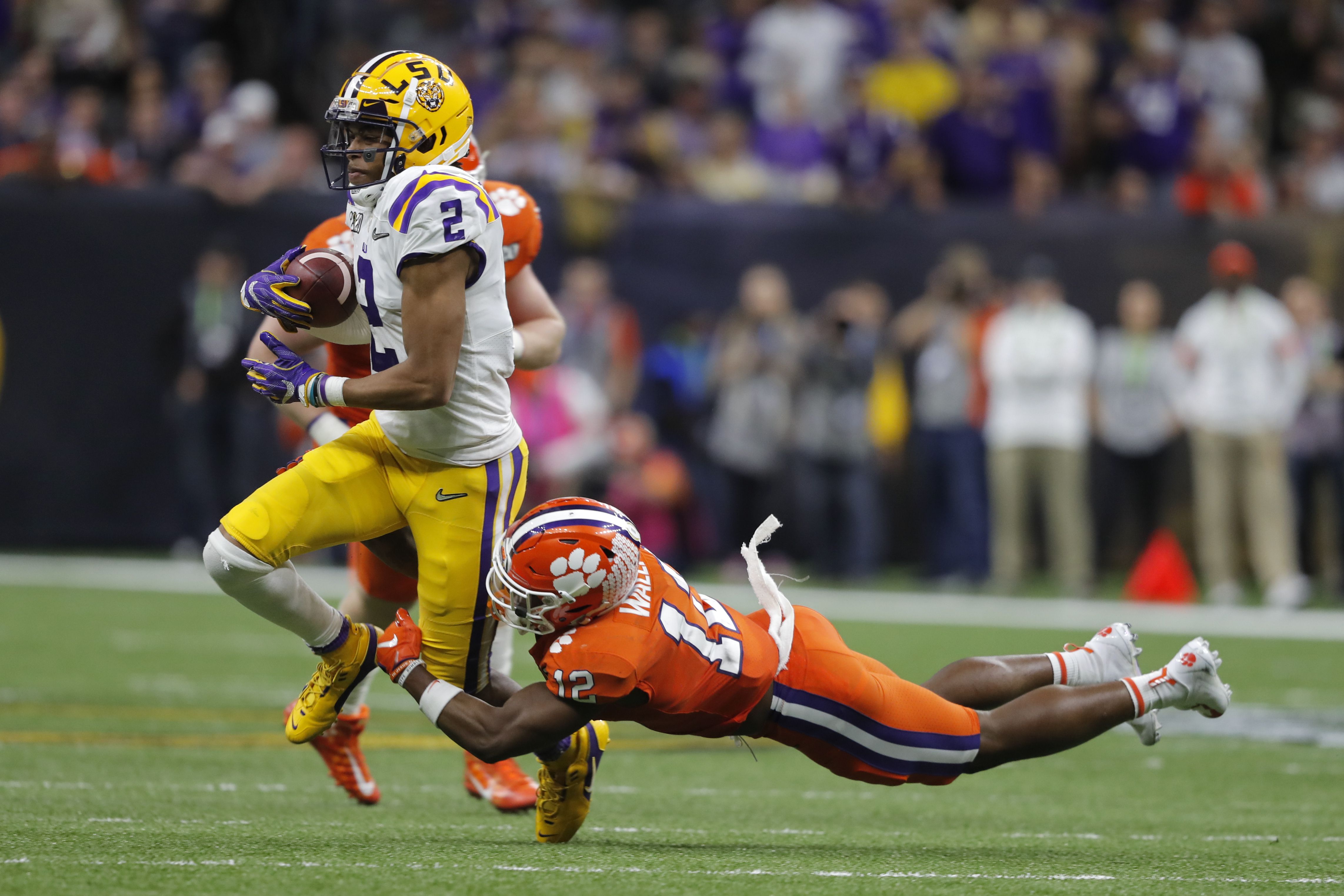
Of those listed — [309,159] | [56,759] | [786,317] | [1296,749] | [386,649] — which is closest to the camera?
[386,649]

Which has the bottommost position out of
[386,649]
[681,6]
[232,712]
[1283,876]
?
[232,712]

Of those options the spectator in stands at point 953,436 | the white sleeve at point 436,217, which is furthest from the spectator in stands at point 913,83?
the white sleeve at point 436,217

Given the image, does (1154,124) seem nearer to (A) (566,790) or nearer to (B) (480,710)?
(A) (566,790)

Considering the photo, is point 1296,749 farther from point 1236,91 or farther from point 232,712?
point 1236,91

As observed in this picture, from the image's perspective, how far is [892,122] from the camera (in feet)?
44.1

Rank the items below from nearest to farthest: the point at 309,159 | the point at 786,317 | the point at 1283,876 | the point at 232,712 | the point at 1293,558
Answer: the point at 1283,876 < the point at 232,712 < the point at 1293,558 < the point at 786,317 < the point at 309,159

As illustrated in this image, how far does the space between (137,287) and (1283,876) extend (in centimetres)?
1063

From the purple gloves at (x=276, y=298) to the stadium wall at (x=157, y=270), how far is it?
8269 mm

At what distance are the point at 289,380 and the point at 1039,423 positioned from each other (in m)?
8.09

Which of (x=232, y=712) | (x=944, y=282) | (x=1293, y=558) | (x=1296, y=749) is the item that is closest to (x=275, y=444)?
(x=944, y=282)

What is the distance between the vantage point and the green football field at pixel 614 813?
3.88m

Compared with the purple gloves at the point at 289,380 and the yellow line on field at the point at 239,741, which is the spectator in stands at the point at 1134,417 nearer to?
the yellow line on field at the point at 239,741

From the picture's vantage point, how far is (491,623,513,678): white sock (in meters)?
5.13

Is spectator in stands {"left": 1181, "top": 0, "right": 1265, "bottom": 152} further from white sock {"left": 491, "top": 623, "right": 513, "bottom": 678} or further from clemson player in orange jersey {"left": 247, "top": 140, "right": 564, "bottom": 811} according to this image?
white sock {"left": 491, "top": 623, "right": 513, "bottom": 678}
